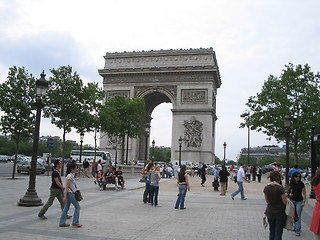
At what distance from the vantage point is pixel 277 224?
659cm

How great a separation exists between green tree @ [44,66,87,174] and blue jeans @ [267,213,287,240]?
86.8 ft

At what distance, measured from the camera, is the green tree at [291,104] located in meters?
33.6

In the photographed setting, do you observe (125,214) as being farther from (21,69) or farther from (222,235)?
(21,69)

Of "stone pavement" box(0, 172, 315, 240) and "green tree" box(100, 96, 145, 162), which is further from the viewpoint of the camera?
"green tree" box(100, 96, 145, 162)

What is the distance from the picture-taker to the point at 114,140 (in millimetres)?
59562

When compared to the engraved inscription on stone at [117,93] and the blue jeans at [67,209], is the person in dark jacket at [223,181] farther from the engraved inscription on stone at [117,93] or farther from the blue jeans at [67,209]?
the engraved inscription on stone at [117,93]

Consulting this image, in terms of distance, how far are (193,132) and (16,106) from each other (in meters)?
34.4

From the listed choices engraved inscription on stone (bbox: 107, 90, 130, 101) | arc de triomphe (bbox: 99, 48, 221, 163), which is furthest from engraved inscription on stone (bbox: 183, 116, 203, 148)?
engraved inscription on stone (bbox: 107, 90, 130, 101)

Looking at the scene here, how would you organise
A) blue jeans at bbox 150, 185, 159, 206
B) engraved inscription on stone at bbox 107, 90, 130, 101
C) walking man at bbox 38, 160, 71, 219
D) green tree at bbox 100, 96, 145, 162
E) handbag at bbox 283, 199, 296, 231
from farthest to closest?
engraved inscription on stone at bbox 107, 90, 130, 101, green tree at bbox 100, 96, 145, 162, blue jeans at bbox 150, 185, 159, 206, walking man at bbox 38, 160, 71, 219, handbag at bbox 283, 199, 296, 231

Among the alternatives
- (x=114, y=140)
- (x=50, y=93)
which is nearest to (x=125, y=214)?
(x=50, y=93)

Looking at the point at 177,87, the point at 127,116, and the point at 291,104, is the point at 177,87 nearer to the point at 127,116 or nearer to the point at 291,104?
the point at 127,116

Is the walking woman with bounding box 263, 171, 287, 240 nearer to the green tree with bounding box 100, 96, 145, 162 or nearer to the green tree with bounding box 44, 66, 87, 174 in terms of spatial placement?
the green tree with bounding box 44, 66, 87, 174

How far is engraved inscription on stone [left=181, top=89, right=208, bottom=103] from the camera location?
56.0m

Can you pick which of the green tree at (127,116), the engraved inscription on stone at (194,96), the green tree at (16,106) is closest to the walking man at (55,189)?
the green tree at (16,106)
